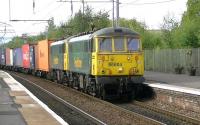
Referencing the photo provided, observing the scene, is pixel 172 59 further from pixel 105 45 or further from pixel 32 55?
pixel 105 45

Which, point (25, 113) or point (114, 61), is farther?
point (114, 61)

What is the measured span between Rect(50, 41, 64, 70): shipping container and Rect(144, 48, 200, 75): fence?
905cm

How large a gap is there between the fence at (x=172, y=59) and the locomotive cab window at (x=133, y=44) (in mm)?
13548

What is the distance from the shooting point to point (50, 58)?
128 feet

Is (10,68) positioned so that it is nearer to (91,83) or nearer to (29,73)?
(29,73)

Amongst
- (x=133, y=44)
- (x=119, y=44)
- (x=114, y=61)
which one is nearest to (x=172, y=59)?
(x=133, y=44)

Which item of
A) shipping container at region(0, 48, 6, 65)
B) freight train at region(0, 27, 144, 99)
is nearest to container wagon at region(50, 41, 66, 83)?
freight train at region(0, 27, 144, 99)

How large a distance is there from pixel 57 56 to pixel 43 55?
829cm

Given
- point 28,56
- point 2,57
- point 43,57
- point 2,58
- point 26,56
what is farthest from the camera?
point 2,58

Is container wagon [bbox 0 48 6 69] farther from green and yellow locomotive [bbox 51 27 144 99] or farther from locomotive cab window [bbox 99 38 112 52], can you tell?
locomotive cab window [bbox 99 38 112 52]

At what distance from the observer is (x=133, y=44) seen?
74.1 ft

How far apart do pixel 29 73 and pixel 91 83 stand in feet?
113

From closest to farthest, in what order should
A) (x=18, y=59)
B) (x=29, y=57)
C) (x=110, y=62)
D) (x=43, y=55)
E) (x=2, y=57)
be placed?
(x=110, y=62), (x=43, y=55), (x=29, y=57), (x=18, y=59), (x=2, y=57)

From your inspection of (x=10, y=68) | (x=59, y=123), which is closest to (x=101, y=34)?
(x=59, y=123)
